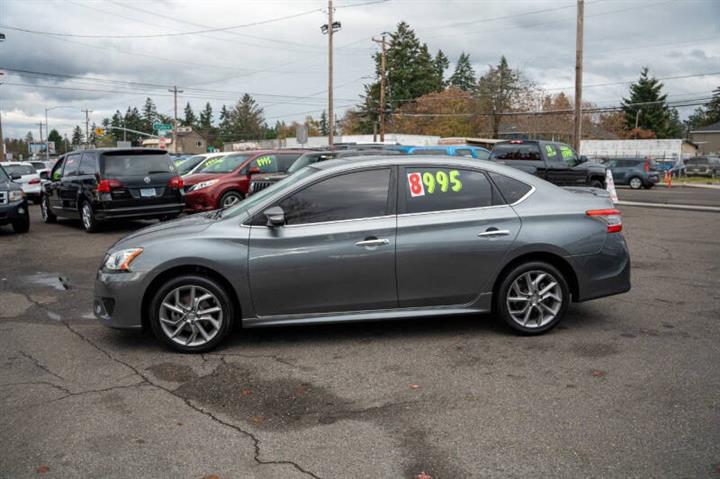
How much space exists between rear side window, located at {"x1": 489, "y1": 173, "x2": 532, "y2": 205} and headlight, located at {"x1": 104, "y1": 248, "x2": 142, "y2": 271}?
327 centimetres

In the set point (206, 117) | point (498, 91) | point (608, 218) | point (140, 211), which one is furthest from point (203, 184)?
point (206, 117)

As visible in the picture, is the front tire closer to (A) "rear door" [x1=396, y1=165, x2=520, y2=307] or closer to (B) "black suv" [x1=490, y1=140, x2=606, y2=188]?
(A) "rear door" [x1=396, y1=165, x2=520, y2=307]

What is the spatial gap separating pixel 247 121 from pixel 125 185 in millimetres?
120050

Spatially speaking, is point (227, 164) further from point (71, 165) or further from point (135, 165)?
point (71, 165)

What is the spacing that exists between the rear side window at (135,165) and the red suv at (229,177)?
3.94 feet

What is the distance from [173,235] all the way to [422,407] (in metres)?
2.62

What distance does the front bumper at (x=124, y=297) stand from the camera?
5.27 m

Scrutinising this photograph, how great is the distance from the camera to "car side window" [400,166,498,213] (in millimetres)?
5645

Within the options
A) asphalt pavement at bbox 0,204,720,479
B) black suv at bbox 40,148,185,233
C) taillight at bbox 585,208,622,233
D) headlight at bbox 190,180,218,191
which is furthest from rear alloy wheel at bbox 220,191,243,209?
taillight at bbox 585,208,622,233

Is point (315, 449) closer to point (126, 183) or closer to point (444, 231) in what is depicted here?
point (444, 231)

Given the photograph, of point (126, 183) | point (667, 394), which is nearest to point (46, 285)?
point (126, 183)

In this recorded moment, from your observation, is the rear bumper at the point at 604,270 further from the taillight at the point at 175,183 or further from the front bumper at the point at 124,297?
the taillight at the point at 175,183

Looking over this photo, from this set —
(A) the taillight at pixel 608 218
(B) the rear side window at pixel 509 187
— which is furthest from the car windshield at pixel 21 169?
(A) the taillight at pixel 608 218

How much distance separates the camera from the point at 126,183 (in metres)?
12.8
